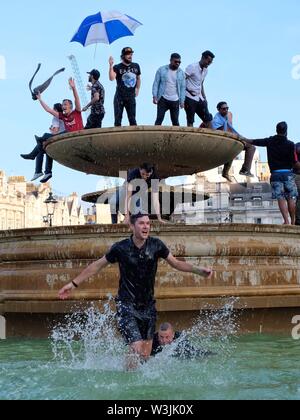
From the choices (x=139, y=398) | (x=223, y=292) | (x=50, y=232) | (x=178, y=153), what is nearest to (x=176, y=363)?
(x=139, y=398)

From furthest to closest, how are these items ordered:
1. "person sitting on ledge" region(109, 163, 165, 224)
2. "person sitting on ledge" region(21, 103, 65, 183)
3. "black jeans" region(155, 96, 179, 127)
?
"person sitting on ledge" region(21, 103, 65, 183) → "black jeans" region(155, 96, 179, 127) → "person sitting on ledge" region(109, 163, 165, 224)

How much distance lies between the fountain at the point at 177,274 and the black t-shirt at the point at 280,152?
1.12 meters

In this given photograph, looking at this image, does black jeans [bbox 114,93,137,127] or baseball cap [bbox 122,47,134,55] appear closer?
baseball cap [bbox 122,47,134,55]

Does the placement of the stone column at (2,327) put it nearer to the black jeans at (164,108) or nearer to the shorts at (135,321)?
the shorts at (135,321)

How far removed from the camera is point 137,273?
5840 mm

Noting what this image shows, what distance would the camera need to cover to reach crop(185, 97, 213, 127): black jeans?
11219 mm

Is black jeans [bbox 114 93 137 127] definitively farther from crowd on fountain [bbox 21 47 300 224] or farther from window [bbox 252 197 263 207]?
window [bbox 252 197 263 207]

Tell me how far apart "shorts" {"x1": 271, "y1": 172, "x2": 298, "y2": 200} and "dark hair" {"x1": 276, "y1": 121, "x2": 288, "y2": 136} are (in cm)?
55

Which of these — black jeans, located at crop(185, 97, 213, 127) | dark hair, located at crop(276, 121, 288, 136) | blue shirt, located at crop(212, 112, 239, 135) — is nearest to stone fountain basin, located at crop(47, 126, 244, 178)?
dark hair, located at crop(276, 121, 288, 136)

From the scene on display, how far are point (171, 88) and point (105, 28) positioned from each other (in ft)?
7.82

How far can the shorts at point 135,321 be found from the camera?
579 centimetres

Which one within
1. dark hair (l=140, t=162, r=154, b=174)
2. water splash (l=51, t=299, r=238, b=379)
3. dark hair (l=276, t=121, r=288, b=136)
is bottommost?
water splash (l=51, t=299, r=238, b=379)

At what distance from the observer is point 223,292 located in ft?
27.8
